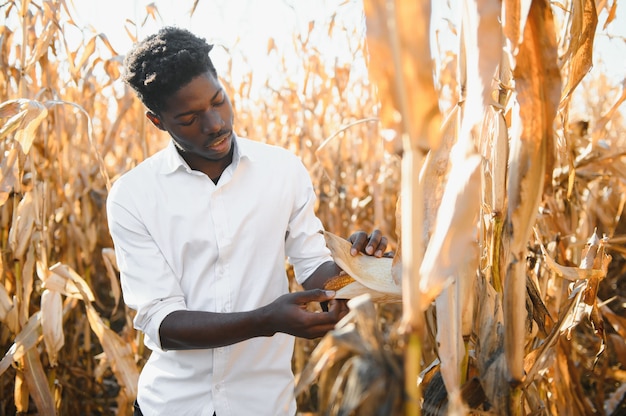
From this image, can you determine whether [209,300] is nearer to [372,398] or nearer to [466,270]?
[466,270]

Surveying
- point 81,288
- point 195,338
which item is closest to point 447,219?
point 195,338

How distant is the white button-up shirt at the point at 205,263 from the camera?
3.73 ft

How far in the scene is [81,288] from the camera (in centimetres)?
141

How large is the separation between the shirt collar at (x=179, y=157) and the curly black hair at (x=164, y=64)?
10 cm

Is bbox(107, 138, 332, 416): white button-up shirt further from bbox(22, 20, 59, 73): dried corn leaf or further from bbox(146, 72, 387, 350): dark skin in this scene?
bbox(22, 20, 59, 73): dried corn leaf

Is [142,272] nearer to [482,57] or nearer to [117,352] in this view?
[117,352]

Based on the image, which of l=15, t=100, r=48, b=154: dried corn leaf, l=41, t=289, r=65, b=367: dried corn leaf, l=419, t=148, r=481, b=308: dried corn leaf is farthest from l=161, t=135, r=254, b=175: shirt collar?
l=419, t=148, r=481, b=308: dried corn leaf

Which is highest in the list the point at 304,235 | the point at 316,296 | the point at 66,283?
the point at 316,296

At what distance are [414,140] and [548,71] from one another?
24 cm

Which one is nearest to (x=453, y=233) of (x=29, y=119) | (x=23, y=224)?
(x=29, y=119)

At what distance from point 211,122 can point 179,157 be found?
0.13m

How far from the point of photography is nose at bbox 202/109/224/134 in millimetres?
1115

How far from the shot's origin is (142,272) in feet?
3.69

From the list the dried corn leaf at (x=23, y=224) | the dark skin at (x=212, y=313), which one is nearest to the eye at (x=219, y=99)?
the dark skin at (x=212, y=313)
